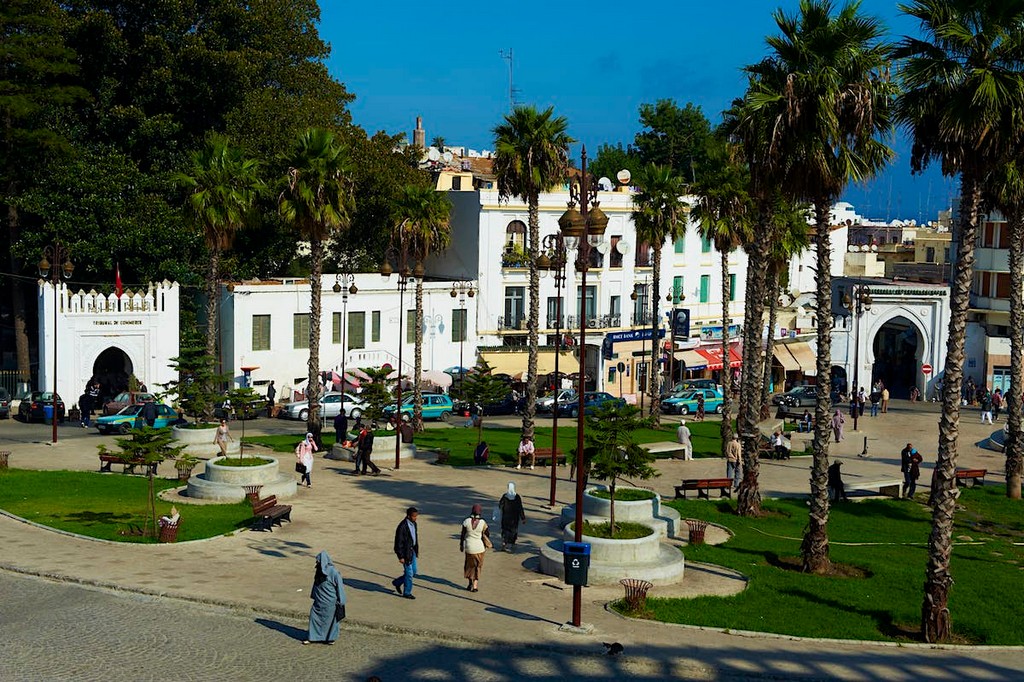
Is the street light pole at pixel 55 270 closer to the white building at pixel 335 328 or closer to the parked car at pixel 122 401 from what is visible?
the parked car at pixel 122 401

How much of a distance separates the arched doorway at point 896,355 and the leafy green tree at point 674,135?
1043 inches

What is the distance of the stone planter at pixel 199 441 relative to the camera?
3766 cm

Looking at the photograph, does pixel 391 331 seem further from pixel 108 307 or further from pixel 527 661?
pixel 527 661

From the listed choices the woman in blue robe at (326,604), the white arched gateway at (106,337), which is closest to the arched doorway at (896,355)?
the white arched gateway at (106,337)

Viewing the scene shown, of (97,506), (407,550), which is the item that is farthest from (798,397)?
(407,550)

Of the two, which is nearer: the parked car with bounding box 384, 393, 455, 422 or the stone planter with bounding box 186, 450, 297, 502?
the stone planter with bounding box 186, 450, 297, 502

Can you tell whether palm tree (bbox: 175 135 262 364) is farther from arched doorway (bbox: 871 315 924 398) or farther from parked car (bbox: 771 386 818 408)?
arched doorway (bbox: 871 315 924 398)

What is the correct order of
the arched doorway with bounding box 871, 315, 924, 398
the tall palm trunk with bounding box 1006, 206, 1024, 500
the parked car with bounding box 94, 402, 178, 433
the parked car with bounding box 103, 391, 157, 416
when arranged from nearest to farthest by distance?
1. the tall palm trunk with bounding box 1006, 206, 1024, 500
2. the parked car with bounding box 94, 402, 178, 433
3. the parked car with bounding box 103, 391, 157, 416
4. the arched doorway with bounding box 871, 315, 924, 398

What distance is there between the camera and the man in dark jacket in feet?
67.9

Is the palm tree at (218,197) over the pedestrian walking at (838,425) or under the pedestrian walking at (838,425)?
over

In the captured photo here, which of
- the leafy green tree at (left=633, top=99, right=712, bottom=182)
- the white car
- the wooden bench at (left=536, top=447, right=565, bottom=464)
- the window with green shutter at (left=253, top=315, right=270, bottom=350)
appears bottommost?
the wooden bench at (left=536, top=447, right=565, bottom=464)

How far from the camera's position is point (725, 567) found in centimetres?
2412

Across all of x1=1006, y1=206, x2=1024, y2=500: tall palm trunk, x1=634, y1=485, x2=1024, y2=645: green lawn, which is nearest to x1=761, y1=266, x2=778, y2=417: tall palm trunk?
x1=1006, y1=206, x2=1024, y2=500: tall palm trunk

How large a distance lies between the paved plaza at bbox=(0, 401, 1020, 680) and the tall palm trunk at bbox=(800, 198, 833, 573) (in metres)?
2.46
